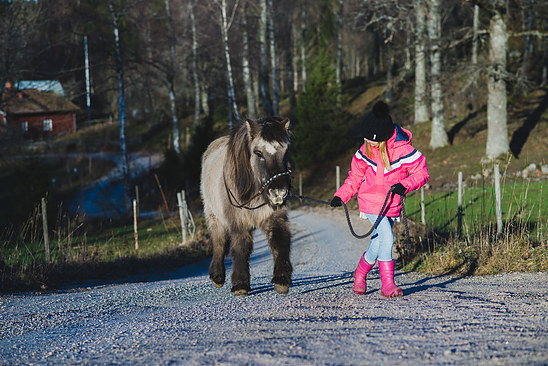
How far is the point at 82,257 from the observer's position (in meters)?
11.0

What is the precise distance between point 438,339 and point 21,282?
7.19 metres

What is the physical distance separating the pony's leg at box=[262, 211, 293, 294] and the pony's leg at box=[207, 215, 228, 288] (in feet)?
4.14

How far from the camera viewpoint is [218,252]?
7.45 metres

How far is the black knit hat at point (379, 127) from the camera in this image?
5.49m

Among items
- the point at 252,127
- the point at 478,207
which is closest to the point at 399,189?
the point at 252,127

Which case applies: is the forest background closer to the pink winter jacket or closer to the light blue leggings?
the light blue leggings

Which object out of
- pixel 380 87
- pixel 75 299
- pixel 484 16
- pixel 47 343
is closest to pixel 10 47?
pixel 75 299

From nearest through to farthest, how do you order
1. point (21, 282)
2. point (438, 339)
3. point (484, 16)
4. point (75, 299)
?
point (438, 339)
point (75, 299)
point (21, 282)
point (484, 16)

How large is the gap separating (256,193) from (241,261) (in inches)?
33.6

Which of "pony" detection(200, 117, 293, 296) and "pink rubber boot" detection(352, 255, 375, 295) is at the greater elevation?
"pony" detection(200, 117, 293, 296)

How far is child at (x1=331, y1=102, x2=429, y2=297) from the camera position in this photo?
18.2 feet

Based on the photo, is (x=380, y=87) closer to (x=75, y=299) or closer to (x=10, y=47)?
(x=10, y=47)

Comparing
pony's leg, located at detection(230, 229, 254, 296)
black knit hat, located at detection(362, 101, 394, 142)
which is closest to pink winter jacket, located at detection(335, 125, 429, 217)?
black knit hat, located at detection(362, 101, 394, 142)

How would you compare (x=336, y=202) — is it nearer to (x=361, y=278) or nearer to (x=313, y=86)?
(x=361, y=278)
